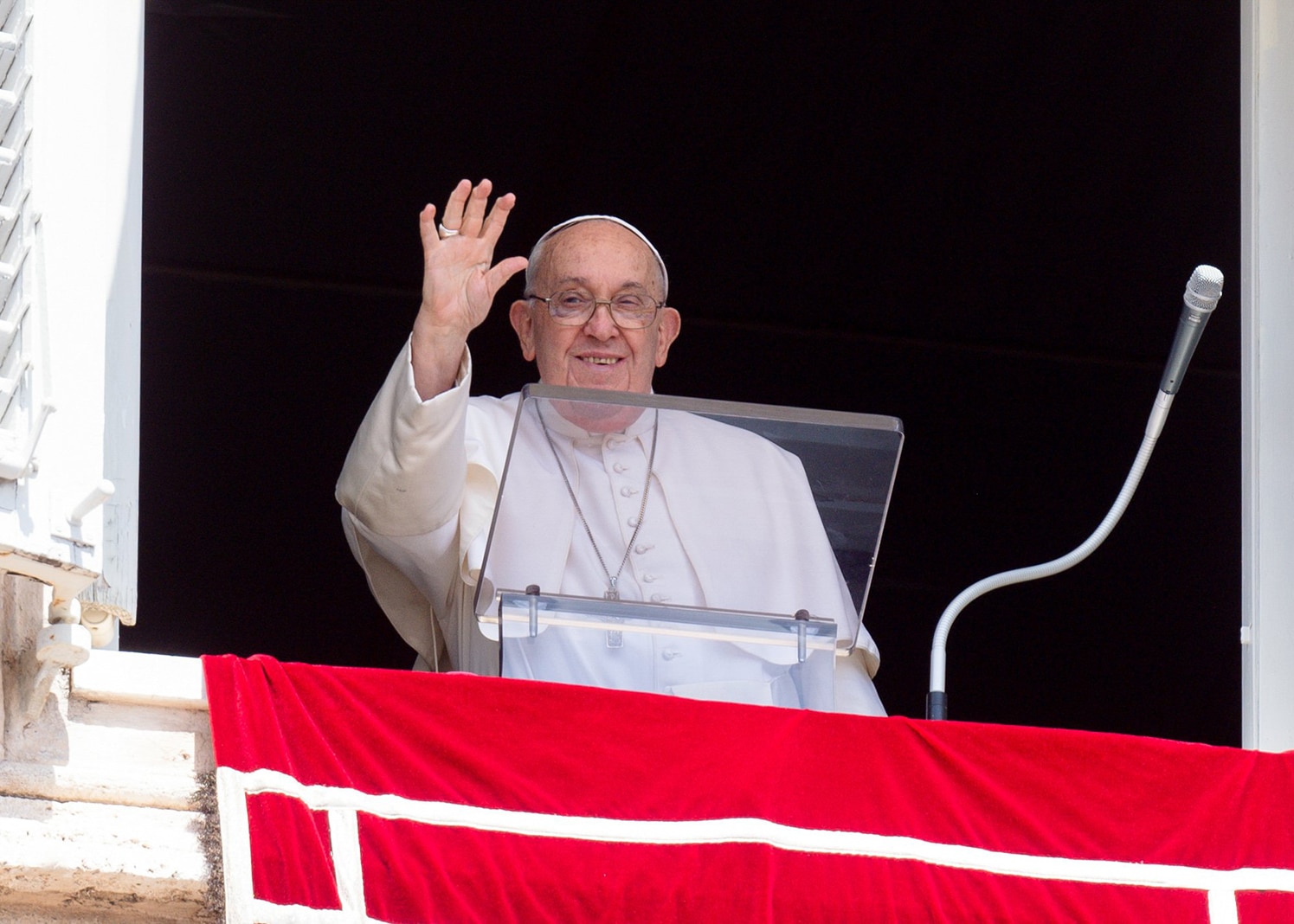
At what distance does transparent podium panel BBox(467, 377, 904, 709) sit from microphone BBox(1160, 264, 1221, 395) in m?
0.57

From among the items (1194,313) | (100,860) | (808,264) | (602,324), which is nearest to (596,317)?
(602,324)

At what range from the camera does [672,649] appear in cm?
328

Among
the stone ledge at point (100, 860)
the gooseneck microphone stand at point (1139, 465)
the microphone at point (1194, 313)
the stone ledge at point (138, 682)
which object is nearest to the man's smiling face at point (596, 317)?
the gooseneck microphone stand at point (1139, 465)

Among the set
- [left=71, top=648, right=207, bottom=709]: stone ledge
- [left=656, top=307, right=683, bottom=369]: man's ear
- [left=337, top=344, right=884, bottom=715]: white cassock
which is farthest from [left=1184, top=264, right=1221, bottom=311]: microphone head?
[left=71, top=648, right=207, bottom=709]: stone ledge

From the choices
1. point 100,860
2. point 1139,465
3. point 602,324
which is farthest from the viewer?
point 602,324

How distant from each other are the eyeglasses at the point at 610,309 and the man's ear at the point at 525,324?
0.36ft

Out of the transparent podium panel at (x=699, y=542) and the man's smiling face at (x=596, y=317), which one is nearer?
the transparent podium panel at (x=699, y=542)

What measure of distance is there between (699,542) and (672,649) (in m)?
0.19

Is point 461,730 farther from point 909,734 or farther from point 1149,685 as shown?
point 1149,685

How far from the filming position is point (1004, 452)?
702 cm

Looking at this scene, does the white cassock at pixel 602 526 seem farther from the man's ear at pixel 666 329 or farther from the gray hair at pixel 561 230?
the man's ear at pixel 666 329

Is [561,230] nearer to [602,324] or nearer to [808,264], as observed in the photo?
[602,324]

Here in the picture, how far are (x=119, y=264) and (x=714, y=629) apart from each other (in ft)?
3.17

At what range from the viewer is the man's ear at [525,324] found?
432cm
